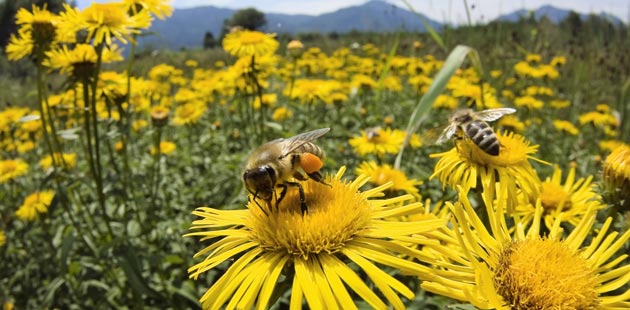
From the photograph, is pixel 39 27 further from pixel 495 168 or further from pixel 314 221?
pixel 495 168

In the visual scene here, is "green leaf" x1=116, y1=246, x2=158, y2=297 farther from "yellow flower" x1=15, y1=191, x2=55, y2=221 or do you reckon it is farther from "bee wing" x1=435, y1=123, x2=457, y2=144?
"bee wing" x1=435, y1=123, x2=457, y2=144

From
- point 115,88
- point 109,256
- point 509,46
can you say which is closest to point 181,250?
point 109,256

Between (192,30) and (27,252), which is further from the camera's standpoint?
(192,30)

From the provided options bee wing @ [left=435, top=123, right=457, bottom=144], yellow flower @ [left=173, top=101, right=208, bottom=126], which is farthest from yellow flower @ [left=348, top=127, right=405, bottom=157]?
yellow flower @ [left=173, top=101, right=208, bottom=126]

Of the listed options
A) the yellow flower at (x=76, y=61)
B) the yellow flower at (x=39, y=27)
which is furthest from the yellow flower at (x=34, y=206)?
the yellow flower at (x=39, y=27)

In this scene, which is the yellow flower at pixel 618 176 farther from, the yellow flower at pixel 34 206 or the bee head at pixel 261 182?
the yellow flower at pixel 34 206

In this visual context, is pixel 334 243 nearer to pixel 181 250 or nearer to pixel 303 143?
pixel 303 143
